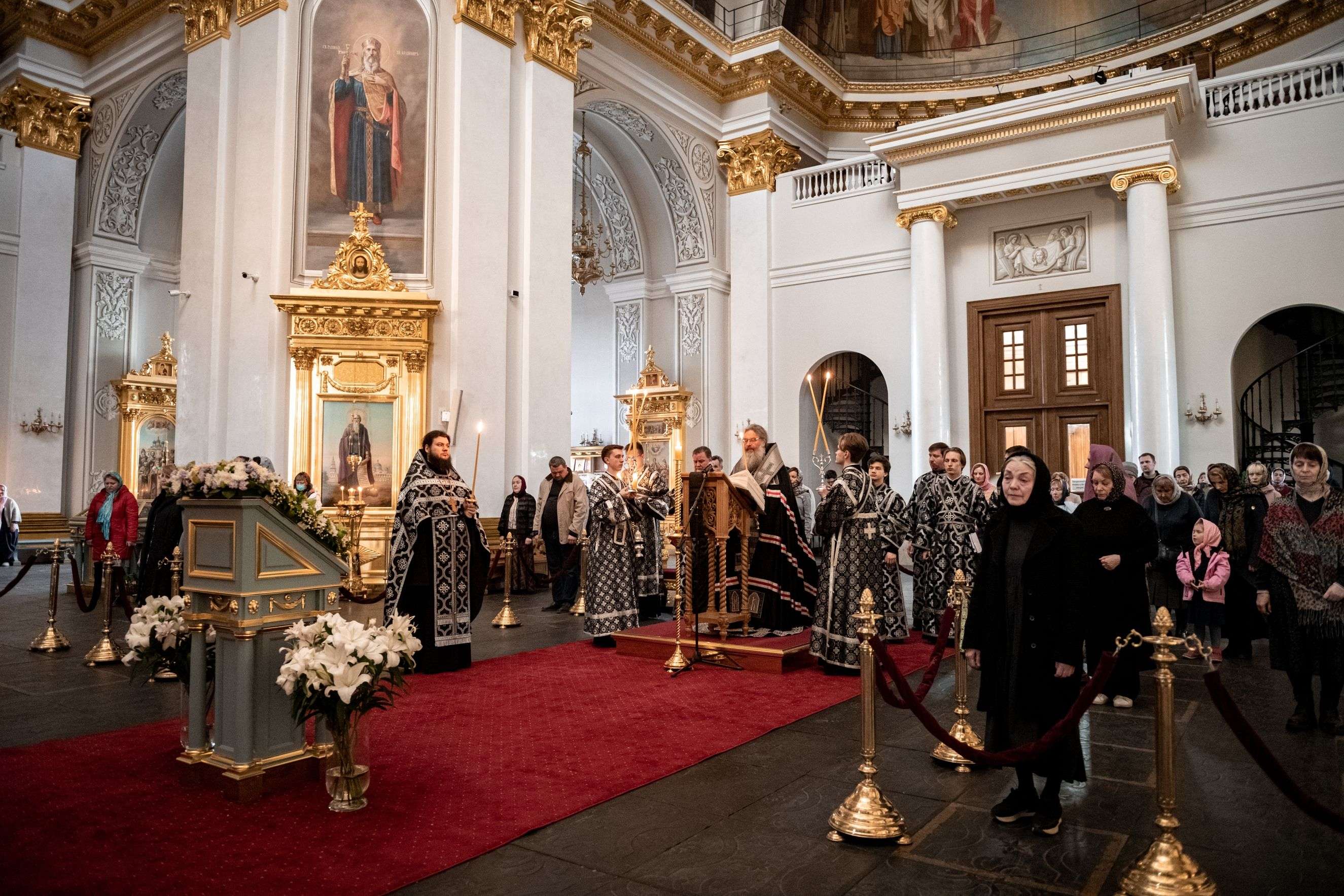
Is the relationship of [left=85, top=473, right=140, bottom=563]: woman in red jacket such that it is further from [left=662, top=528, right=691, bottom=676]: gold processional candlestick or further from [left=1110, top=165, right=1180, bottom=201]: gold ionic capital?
[left=1110, top=165, right=1180, bottom=201]: gold ionic capital

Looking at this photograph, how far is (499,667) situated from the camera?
7.45 m

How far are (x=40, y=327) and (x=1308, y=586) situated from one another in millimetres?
19514

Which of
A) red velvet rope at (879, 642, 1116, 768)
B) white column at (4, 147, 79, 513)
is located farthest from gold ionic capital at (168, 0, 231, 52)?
red velvet rope at (879, 642, 1116, 768)

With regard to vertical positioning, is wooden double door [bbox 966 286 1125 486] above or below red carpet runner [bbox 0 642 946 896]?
above

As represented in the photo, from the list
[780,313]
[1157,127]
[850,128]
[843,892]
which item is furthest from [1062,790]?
[850,128]

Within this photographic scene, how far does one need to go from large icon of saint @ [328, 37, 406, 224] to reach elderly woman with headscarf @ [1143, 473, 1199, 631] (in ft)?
35.0

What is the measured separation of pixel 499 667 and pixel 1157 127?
40.0 ft

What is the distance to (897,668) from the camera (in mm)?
4328

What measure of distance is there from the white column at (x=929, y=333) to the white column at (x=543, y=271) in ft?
19.2

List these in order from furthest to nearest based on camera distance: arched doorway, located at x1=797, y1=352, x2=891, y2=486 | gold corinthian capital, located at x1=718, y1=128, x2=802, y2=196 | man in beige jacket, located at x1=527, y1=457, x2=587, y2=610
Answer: gold corinthian capital, located at x1=718, y1=128, x2=802, y2=196 → arched doorway, located at x1=797, y1=352, x2=891, y2=486 → man in beige jacket, located at x1=527, y1=457, x2=587, y2=610

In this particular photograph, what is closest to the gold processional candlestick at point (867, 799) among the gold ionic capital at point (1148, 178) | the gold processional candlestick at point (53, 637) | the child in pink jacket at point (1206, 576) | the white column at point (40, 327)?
the child in pink jacket at point (1206, 576)

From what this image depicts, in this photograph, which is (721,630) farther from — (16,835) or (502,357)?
(502,357)

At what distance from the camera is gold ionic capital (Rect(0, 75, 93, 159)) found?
16.8 meters

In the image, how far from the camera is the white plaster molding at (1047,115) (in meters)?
13.1
